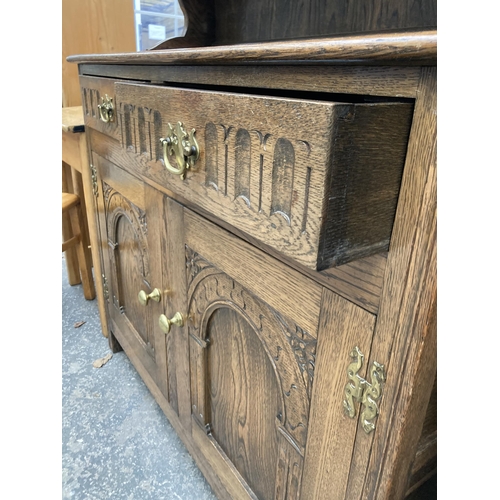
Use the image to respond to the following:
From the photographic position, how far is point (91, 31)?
174cm

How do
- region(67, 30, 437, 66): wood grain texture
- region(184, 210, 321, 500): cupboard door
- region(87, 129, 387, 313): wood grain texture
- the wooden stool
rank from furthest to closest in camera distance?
the wooden stool → region(184, 210, 321, 500): cupboard door → region(87, 129, 387, 313): wood grain texture → region(67, 30, 437, 66): wood grain texture

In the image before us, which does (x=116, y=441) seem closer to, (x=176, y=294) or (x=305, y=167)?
(x=176, y=294)

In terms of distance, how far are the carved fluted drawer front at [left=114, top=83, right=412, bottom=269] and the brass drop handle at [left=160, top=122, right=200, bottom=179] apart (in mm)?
10

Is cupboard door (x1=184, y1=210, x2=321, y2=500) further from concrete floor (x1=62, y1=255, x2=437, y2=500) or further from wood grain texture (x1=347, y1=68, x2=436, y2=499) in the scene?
concrete floor (x1=62, y1=255, x2=437, y2=500)

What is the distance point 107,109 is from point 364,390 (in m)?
0.73

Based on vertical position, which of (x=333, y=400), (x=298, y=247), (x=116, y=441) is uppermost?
(x=298, y=247)

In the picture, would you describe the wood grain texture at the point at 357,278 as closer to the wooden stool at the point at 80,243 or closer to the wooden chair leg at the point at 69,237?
the wooden stool at the point at 80,243

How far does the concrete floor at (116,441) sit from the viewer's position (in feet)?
3.02

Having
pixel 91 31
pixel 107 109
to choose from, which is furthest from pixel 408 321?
pixel 91 31

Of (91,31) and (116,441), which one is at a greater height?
(91,31)

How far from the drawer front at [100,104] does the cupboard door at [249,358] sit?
1.09ft

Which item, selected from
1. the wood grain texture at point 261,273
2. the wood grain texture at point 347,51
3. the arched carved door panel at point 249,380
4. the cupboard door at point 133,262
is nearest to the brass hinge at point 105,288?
→ the cupboard door at point 133,262

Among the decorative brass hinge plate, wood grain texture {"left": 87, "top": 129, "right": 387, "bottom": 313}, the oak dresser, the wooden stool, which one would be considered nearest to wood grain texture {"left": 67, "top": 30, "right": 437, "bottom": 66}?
the oak dresser

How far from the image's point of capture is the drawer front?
82 centimetres
